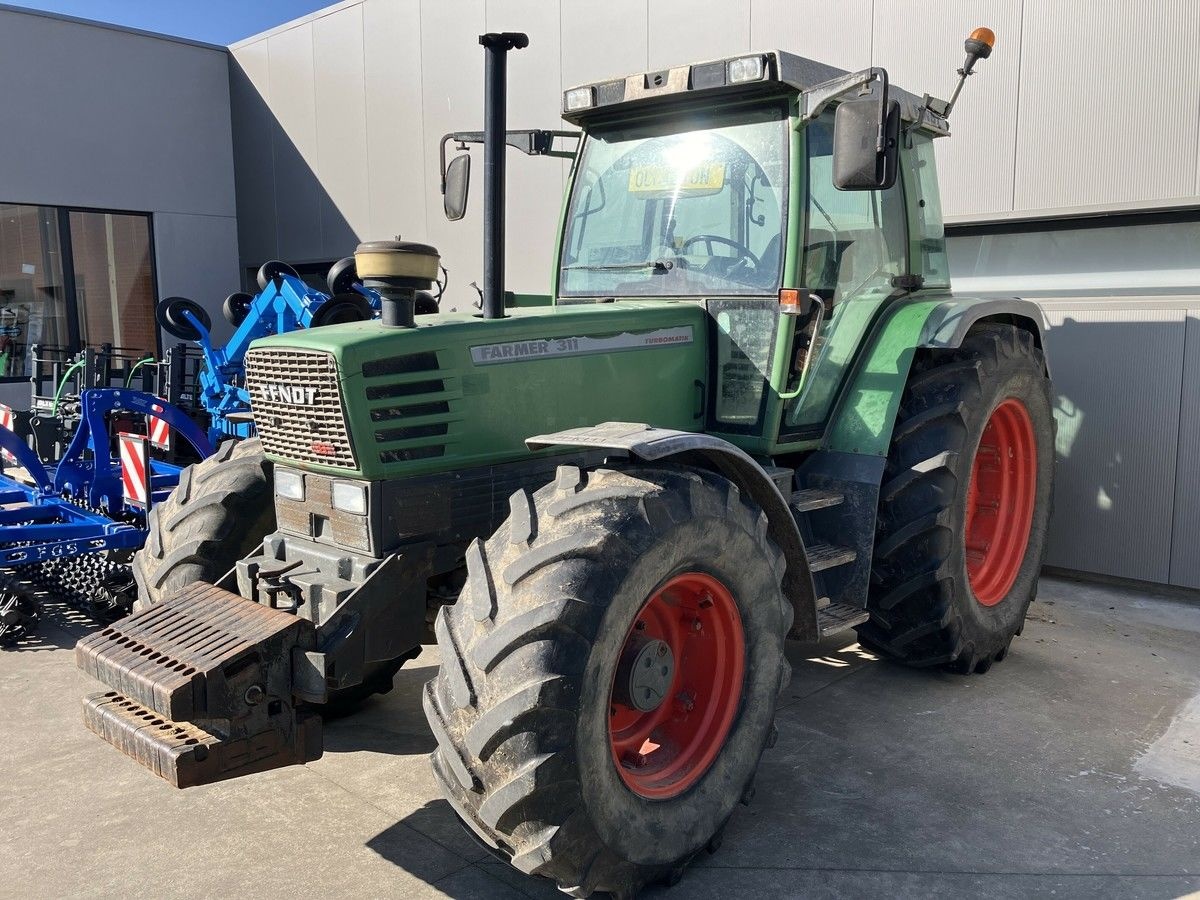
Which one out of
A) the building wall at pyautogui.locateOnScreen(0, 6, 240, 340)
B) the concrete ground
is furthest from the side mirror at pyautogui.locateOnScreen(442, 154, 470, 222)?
the building wall at pyautogui.locateOnScreen(0, 6, 240, 340)

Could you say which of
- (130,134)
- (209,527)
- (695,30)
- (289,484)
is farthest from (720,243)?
(130,134)

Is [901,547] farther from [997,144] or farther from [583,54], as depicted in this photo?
[583,54]

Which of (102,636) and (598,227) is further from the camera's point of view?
(598,227)

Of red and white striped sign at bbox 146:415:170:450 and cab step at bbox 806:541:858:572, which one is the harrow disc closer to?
red and white striped sign at bbox 146:415:170:450

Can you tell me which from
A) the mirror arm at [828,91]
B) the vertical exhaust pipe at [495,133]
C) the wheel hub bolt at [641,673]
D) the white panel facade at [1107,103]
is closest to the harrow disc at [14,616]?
the vertical exhaust pipe at [495,133]

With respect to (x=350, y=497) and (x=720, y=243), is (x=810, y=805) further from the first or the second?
(x=720, y=243)

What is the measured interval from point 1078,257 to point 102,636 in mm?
5496

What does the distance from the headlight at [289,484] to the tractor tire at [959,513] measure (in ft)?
7.49

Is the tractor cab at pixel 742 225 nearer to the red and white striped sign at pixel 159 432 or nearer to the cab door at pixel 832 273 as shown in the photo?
the cab door at pixel 832 273

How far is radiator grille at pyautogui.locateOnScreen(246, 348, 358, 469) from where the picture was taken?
10.1ft

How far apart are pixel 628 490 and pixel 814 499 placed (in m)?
1.38

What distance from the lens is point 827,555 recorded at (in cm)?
389

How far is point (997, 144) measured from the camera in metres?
6.12

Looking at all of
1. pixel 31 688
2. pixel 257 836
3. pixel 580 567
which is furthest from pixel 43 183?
pixel 580 567
